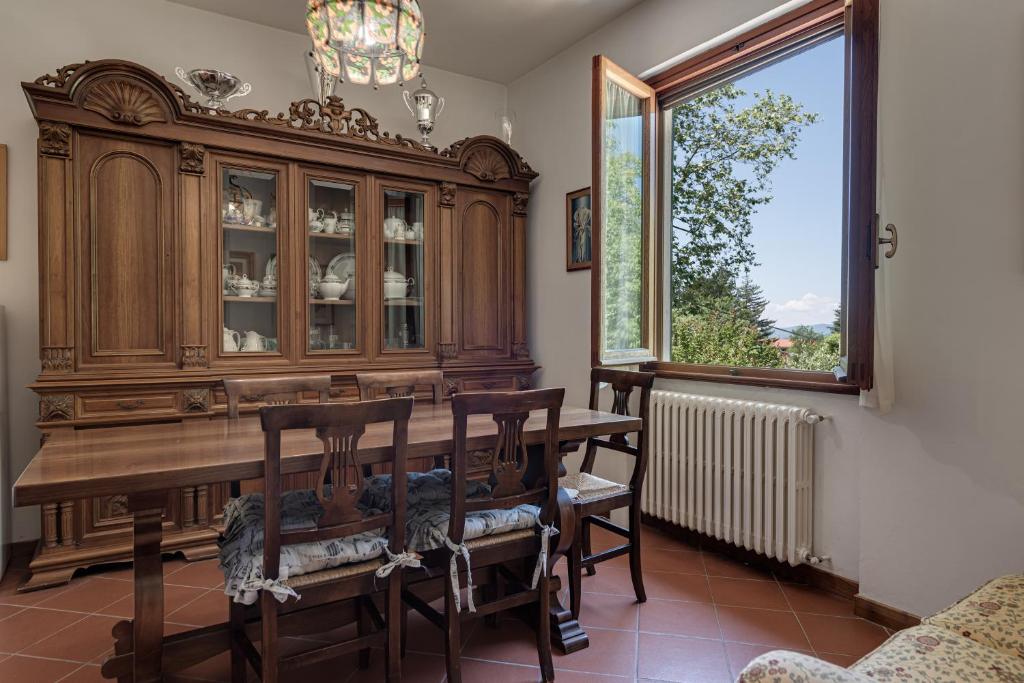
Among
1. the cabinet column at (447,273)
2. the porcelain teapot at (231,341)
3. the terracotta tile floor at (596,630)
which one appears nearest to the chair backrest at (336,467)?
the terracotta tile floor at (596,630)

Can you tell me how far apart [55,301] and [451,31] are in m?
2.66

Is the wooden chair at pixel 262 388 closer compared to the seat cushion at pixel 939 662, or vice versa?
the seat cushion at pixel 939 662

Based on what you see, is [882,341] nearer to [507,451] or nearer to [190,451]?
[507,451]

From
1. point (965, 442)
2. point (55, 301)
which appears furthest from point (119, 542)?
point (965, 442)

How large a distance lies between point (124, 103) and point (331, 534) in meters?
2.46

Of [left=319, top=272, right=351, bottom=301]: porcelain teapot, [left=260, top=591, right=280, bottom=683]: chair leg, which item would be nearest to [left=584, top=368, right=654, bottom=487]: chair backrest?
[left=260, top=591, right=280, bottom=683]: chair leg

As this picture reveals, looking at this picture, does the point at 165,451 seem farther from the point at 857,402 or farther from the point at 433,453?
the point at 857,402

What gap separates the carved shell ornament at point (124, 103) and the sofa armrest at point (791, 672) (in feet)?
10.7

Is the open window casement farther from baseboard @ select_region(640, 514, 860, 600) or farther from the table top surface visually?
baseboard @ select_region(640, 514, 860, 600)

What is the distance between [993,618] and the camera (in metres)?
1.44

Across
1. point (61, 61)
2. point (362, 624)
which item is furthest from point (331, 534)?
point (61, 61)

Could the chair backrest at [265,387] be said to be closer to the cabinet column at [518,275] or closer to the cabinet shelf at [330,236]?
the cabinet shelf at [330,236]

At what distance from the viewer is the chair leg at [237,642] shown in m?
1.73

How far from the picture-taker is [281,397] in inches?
118
